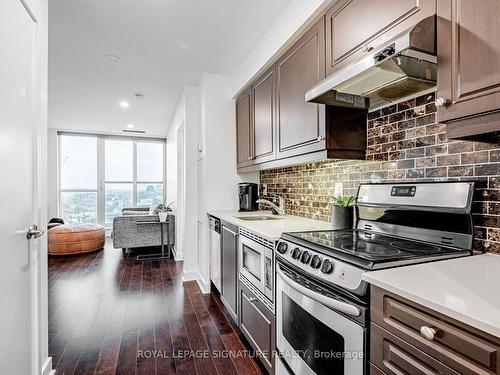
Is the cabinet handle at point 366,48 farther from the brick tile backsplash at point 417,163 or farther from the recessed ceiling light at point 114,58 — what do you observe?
the recessed ceiling light at point 114,58

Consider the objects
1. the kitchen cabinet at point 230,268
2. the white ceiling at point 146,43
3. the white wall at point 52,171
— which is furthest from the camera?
the white wall at point 52,171

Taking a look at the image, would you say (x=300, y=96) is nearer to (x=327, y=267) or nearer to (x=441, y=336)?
(x=327, y=267)

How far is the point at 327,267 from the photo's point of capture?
1.15m

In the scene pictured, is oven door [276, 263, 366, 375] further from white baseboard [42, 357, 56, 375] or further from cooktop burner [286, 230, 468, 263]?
white baseboard [42, 357, 56, 375]

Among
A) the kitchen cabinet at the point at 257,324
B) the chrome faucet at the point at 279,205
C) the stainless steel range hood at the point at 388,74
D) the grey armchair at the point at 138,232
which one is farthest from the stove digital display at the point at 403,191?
the grey armchair at the point at 138,232

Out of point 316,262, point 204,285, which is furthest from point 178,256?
point 316,262

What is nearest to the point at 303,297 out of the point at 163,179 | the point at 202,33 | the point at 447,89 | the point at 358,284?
the point at 358,284

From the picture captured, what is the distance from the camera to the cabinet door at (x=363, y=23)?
1.17 metres

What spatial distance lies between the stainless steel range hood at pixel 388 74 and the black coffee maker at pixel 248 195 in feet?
5.53

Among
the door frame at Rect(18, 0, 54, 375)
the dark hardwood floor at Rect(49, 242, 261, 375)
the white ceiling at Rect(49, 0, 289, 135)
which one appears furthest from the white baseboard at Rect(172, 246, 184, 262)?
the door frame at Rect(18, 0, 54, 375)

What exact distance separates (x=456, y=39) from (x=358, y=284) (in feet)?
3.11

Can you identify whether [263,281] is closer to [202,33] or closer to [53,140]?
[202,33]

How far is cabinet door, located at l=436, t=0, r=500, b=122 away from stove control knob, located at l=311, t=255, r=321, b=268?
0.74m

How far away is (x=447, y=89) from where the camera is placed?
1012 mm
